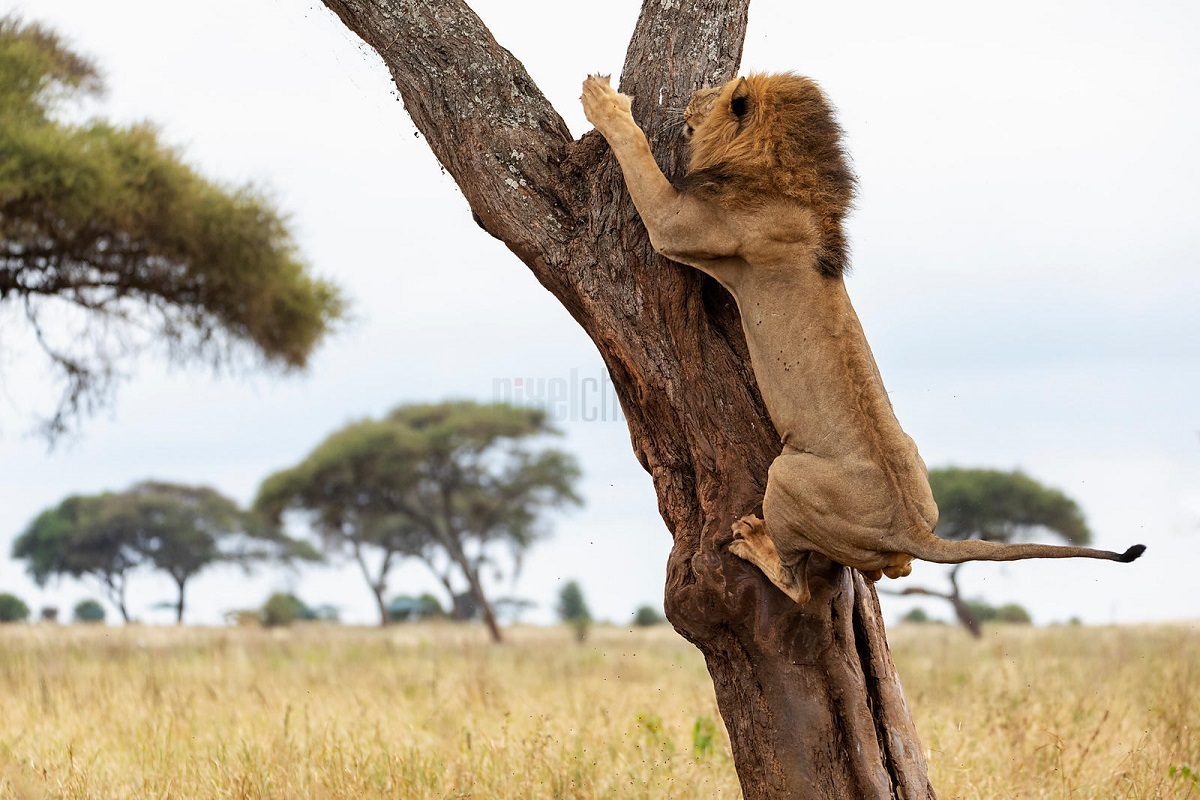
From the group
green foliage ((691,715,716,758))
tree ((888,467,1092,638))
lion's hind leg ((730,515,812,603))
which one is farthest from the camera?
tree ((888,467,1092,638))

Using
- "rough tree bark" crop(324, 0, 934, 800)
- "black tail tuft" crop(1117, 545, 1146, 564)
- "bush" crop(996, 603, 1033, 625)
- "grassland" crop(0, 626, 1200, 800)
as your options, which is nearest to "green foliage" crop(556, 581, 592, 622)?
"bush" crop(996, 603, 1033, 625)

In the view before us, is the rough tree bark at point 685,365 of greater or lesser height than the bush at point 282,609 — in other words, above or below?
above

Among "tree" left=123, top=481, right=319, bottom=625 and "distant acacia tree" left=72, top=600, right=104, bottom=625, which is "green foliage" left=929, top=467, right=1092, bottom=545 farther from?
"distant acacia tree" left=72, top=600, right=104, bottom=625

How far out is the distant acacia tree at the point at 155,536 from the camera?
28797 mm

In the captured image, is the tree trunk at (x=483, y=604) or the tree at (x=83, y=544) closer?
the tree trunk at (x=483, y=604)

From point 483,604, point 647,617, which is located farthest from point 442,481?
point 647,617

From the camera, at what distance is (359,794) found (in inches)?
210

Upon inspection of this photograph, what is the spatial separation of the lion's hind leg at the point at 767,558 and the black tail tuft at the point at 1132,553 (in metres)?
1.10

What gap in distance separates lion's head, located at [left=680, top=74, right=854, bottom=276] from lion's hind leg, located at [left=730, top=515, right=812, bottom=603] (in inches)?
41.0

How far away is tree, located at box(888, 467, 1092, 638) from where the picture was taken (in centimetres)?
2188

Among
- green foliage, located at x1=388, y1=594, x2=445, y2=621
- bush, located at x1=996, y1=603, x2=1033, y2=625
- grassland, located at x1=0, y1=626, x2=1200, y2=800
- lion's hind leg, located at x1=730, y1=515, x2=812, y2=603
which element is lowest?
green foliage, located at x1=388, y1=594, x2=445, y2=621

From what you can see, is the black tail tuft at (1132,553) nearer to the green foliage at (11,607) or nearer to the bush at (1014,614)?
the bush at (1014,614)

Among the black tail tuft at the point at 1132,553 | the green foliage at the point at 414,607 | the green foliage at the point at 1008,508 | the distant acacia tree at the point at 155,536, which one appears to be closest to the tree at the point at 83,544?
the distant acacia tree at the point at 155,536

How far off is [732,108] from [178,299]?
42.2 ft
